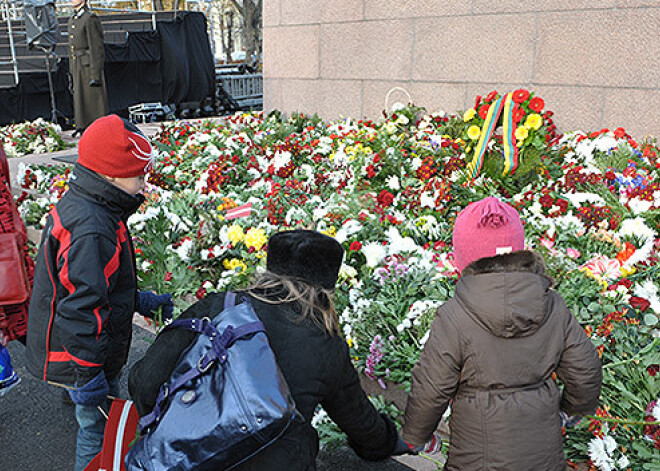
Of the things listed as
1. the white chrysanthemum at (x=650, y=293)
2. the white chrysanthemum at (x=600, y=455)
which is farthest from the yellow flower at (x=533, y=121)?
the white chrysanthemum at (x=600, y=455)

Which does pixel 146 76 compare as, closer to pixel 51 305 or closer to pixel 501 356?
pixel 51 305

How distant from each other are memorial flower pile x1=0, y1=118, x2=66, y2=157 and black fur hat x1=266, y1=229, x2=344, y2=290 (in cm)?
760

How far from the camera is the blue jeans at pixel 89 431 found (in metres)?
2.35

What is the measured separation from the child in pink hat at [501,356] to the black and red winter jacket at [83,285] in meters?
1.17

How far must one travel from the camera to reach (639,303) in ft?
9.38

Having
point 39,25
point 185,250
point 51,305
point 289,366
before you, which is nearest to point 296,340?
point 289,366

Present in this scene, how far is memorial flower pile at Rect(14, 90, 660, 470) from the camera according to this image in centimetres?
270

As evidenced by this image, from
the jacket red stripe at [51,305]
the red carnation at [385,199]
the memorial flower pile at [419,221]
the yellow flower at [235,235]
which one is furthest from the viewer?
the red carnation at [385,199]

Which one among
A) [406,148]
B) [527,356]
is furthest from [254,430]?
[406,148]

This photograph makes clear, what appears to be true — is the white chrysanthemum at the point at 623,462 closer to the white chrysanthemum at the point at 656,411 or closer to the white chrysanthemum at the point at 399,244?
the white chrysanthemum at the point at 656,411

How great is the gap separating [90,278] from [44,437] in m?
1.34

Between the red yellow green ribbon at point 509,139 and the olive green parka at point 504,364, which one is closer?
the olive green parka at point 504,364

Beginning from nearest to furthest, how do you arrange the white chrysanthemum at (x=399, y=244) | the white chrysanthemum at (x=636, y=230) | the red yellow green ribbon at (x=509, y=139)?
1. the white chrysanthemum at (x=636, y=230)
2. the white chrysanthemum at (x=399, y=244)
3. the red yellow green ribbon at (x=509, y=139)

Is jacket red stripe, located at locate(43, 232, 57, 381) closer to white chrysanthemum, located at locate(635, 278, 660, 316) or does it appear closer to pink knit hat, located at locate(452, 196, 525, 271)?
pink knit hat, located at locate(452, 196, 525, 271)
